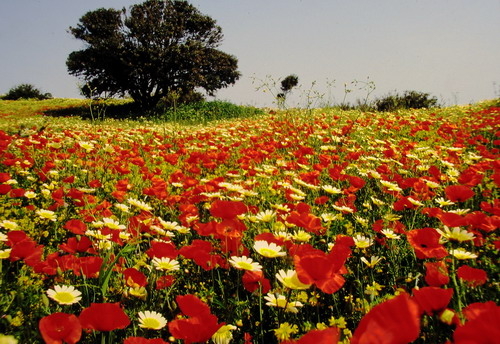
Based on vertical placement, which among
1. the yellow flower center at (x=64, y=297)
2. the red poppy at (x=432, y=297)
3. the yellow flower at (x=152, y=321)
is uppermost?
the red poppy at (x=432, y=297)

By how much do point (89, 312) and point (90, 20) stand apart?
2741cm

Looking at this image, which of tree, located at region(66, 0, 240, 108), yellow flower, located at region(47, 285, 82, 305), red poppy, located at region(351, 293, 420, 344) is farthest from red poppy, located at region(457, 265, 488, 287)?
tree, located at region(66, 0, 240, 108)


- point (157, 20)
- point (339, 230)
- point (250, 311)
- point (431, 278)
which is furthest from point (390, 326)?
point (157, 20)

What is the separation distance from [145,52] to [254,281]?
23.6 metres

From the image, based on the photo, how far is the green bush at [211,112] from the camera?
17.7m

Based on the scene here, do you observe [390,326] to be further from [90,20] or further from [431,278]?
[90,20]

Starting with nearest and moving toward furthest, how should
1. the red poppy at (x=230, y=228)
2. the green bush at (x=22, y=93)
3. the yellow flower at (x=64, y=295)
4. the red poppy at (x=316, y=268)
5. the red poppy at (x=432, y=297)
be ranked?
the red poppy at (x=432, y=297), the red poppy at (x=316, y=268), the yellow flower at (x=64, y=295), the red poppy at (x=230, y=228), the green bush at (x=22, y=93)

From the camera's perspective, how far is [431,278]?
119 centimetres

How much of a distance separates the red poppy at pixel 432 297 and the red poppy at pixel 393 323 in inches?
16.8

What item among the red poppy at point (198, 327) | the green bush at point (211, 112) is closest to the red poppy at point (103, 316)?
the red poppy at point (198, 327)

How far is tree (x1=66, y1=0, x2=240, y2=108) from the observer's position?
22706mm

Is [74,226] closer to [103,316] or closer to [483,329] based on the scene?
[103,316]

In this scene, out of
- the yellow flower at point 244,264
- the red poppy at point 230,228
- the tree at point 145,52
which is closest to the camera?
the yellow flower at point 244,264

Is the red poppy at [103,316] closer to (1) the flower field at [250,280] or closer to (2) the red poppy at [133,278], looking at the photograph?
(1) the flower field at [250,280]
